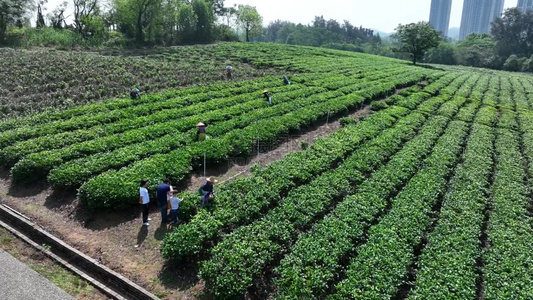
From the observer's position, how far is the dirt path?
35.0 ft

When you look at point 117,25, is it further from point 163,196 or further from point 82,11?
point 163,196

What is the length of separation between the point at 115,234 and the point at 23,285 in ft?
10.6

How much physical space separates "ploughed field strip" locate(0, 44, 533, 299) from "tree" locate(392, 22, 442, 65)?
5211 centimetres

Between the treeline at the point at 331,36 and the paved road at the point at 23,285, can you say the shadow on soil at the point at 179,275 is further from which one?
the treeline at the point at 331,36

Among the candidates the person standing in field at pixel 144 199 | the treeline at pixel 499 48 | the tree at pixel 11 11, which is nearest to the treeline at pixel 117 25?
the tree at pixel 11 11

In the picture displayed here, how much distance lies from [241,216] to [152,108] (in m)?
15.8

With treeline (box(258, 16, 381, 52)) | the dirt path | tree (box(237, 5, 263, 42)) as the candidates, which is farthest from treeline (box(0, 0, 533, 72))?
the dirt path

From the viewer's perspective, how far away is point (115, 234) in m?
12.8

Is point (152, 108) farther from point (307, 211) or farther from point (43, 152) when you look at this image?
point (307, 211)

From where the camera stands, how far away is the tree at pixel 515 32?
112m

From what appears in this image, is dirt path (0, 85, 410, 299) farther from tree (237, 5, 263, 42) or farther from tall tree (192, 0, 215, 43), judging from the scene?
tree (237, 5, 263, 42)

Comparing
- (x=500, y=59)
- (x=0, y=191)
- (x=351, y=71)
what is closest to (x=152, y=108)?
(x=0, y=191)

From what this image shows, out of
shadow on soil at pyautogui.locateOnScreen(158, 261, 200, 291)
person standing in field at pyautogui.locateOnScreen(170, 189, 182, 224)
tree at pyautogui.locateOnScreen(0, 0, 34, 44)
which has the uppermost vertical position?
tree at pyautogui.locateOnScreen(0, 0, 34, 44)

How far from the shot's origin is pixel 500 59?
9994cm
